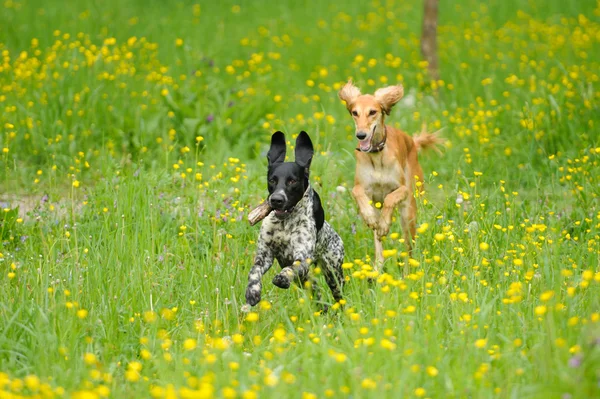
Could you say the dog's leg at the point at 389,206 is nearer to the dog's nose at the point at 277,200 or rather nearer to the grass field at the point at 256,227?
the grass field at the point at 256,227

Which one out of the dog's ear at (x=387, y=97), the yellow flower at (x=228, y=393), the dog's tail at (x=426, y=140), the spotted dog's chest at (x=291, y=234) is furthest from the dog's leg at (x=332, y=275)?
the yellow flower at (x=228, y=393)

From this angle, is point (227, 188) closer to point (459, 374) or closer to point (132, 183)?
point (132, 183)

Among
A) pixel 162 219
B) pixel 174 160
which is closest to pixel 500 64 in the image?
pixel 174 160

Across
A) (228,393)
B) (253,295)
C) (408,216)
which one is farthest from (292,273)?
(408,216)

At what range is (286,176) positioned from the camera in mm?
4887

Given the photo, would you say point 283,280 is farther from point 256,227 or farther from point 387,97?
point 387,97

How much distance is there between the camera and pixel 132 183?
20.1ft

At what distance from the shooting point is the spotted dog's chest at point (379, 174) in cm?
616

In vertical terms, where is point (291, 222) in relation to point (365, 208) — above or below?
above

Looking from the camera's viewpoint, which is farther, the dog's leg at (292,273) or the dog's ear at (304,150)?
the dog's ear at (304,150)

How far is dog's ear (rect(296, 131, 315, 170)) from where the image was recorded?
16.6ft

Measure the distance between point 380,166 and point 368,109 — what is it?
47 centimetres

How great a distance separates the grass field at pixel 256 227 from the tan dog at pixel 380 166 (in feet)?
0.69

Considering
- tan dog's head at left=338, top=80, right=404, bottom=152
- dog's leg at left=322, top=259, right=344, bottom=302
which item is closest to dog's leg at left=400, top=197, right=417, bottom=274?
tan dog's head at left=338, top=80, right=404, bottom=152
